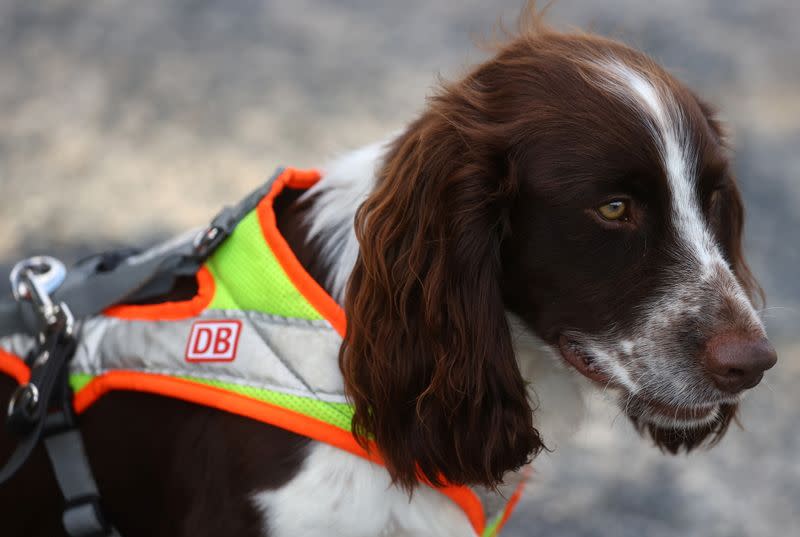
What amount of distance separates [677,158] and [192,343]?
1067mm

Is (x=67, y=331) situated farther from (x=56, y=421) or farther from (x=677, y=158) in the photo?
(x=677, y=158)

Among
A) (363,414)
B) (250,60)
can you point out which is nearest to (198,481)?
(363,414)

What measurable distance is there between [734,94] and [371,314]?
13.8 feet

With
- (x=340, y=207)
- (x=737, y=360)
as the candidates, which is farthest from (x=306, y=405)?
(x=737, y=360)

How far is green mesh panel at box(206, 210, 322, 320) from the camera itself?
2.16 m

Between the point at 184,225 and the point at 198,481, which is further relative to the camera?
the point at 184,225

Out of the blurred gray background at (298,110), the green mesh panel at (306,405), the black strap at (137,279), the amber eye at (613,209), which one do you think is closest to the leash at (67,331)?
the black strap at (137,279)

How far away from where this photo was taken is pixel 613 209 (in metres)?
2.04

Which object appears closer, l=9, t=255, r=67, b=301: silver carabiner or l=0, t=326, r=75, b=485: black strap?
l=0, t=326, r=75, b=485: black strap

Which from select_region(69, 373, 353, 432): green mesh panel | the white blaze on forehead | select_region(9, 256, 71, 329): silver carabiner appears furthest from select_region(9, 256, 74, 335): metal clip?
the white blaze on forehead

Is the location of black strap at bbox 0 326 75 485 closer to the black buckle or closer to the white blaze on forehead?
the black buckle

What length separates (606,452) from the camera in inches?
153

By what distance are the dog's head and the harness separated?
100mm

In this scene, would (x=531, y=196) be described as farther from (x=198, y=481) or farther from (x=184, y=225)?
(x=184, y=225)
